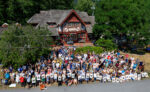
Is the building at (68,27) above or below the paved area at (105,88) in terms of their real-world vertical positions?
above

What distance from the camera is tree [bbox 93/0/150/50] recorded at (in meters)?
32.3

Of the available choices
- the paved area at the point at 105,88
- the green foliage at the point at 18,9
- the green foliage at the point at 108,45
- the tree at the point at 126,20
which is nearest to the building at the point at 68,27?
the tree at the point at 126,20

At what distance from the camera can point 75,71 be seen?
21391 mm

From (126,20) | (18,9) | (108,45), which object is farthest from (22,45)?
(18,9)

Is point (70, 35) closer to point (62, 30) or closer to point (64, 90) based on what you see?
point (62, 30)

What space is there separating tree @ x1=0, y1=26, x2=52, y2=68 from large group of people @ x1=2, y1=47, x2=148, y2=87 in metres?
1.02

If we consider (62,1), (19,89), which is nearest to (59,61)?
(19,89)

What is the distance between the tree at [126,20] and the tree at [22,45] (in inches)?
554

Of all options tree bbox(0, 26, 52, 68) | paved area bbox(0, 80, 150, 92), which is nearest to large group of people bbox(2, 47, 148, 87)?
paved area bbox(0, 80, 150, 92)

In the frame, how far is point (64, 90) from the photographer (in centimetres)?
1925

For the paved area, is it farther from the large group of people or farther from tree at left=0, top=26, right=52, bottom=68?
tree at left=0, top=26, right=52, bottom=68

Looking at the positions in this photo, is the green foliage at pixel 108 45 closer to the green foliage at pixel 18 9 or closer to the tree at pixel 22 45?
the tree at pixel 22 45

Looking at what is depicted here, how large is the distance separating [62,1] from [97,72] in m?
46.1

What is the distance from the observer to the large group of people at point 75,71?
20.1 m
